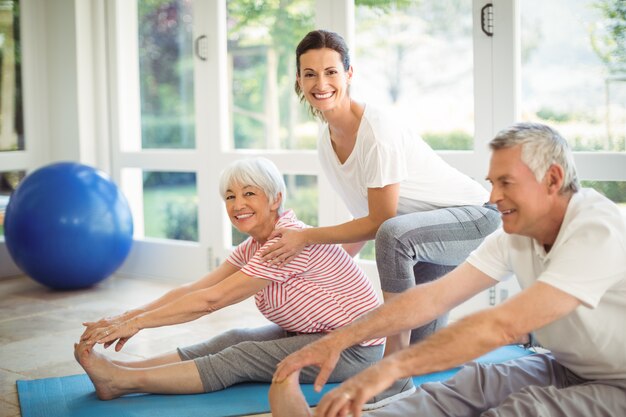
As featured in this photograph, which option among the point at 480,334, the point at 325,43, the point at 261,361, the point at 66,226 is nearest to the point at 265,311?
the point at 261,361

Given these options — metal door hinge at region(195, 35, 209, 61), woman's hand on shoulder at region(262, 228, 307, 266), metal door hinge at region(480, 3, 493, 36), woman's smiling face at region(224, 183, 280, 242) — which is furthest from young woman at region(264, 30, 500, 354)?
metal door hinge at region(195, 35, 209, 61)

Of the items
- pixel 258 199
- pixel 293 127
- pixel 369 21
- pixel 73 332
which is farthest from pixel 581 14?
pixel 293 127

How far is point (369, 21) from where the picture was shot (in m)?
4.34

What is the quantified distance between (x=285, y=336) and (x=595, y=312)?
1305 mm

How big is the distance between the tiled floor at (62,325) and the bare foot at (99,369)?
0.90 ft

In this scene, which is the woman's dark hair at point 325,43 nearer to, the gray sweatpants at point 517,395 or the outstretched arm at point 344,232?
the outstretched arm at point 344,232

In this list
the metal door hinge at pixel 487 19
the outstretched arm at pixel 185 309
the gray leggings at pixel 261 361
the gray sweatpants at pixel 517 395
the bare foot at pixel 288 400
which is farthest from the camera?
the metal door hinge at pixel 487 19

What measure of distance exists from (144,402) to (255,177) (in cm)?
83

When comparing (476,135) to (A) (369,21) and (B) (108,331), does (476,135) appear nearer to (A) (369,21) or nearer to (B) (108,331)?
(A) (369,21)

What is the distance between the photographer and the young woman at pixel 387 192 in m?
2.70

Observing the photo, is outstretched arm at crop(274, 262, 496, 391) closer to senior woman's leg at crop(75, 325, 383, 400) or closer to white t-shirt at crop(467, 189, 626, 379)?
white t-shirt at crop(467, 189, 626, 379)

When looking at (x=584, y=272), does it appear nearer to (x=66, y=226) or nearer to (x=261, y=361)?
(x=261, y=361)

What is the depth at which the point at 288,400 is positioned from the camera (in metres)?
2.15

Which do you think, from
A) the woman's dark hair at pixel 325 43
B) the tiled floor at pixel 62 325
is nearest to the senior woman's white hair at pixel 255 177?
the woman's dark hair at pixel 325 43
